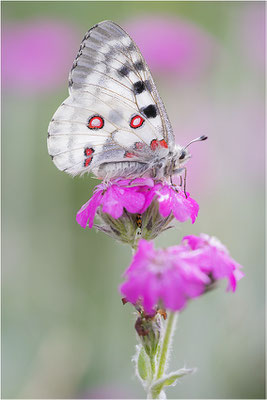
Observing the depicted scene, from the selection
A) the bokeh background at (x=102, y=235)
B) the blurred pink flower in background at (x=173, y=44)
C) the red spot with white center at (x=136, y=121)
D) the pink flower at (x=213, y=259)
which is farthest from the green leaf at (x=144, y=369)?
the blurred pink flower in background at (x=173, y=44)

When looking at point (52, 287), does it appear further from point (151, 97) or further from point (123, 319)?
point (151, 97)

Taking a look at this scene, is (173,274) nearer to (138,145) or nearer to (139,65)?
(138,145)

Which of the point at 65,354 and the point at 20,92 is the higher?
the point at 20,92

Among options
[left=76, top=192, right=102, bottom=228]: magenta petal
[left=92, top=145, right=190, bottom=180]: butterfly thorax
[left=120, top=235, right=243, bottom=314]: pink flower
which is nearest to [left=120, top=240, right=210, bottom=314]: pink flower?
[left=120, top=235, right=243, bottom=314]: pink flower

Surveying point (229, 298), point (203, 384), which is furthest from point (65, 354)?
point (229, 298)

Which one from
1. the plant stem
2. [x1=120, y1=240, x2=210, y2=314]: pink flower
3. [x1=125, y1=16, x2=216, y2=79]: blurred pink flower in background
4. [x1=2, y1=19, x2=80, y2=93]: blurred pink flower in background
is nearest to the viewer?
[x1=120, y1=240, x2=210, y2=314]: pink flower

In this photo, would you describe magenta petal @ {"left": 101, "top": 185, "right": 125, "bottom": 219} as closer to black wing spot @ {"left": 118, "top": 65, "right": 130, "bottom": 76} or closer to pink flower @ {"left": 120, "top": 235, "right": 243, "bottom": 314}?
pink flower @ {"left": 120, "top": 235, "right": 243, "bottom": 314}

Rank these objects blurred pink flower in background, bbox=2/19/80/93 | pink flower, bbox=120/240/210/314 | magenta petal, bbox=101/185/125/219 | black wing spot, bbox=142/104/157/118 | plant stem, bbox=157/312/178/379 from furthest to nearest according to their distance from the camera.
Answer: blurred pink flower in background, bbox=2/19/80/93
black wing spot, bbox=142/104/157/118
magenta petal, bbox=101/185/125/219
plant stem, bbox=157/312/178/379
pink flower, bbox=120/240/210/314
